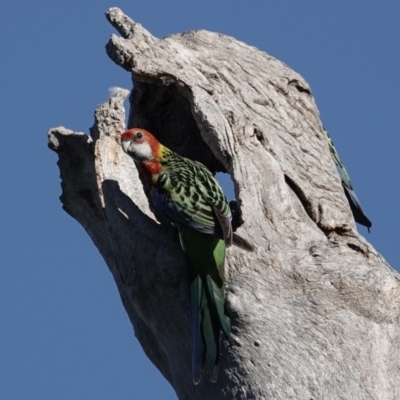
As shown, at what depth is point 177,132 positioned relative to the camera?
8.62 m

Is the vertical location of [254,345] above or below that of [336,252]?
below

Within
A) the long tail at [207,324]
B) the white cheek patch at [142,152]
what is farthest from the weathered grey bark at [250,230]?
the white cheek patch at [142,152]

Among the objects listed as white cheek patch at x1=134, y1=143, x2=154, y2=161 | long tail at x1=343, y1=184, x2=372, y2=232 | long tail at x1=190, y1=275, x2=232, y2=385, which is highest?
white cheek patch at x1=134, y1=143, x2=154, y2=161

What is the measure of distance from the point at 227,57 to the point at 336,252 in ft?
7.19

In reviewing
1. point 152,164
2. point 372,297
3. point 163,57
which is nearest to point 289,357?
point 372,297

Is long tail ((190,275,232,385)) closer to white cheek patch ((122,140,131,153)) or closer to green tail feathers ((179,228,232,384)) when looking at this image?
green tail feathers ((179,228,232,384))

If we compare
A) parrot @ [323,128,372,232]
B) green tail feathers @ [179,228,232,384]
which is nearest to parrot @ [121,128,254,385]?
green tail feathers @ [179,228,232,384]

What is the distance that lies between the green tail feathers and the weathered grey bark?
0.07 m

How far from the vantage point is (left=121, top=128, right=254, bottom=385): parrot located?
6539 millimetres

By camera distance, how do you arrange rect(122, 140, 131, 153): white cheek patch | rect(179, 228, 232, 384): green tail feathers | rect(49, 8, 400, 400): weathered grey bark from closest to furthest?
rect(49, 8, 400, 400): weathered grey bark, rect(179, 228, 232, 384): green tail feathers, rect(122, 140, 131, 153): white cheek patch

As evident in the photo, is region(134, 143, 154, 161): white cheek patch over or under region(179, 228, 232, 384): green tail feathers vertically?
over

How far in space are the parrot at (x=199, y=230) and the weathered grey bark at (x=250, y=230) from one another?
9 centimetres

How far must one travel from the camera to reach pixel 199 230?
677cm

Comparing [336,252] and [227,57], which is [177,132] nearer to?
[227,57]
